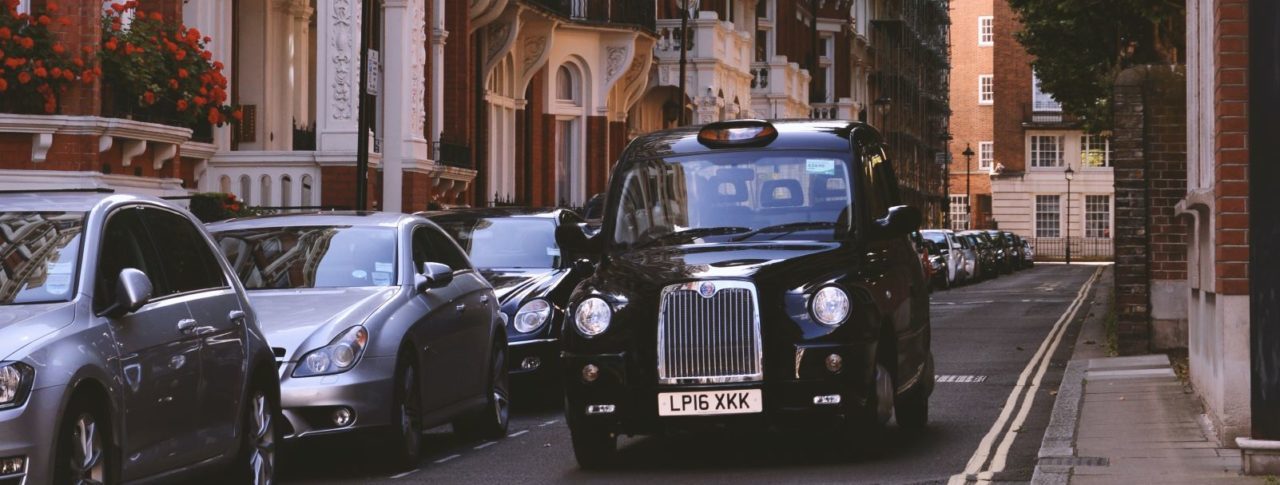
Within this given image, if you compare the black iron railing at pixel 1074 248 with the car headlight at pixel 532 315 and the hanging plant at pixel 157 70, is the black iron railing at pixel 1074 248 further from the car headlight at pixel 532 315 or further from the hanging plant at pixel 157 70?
the car headlight at pixel 532 315

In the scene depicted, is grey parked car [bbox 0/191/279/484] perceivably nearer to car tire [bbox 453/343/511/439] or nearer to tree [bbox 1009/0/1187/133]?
car tire [bbox 453/343/511/439]

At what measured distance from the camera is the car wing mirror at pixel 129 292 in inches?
306

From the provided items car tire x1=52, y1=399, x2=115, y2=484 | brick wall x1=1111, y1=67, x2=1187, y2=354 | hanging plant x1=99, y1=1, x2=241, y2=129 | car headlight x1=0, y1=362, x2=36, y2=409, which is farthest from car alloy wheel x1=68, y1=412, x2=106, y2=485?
brick wall x1=1111, y1=67, x2=1187, y2=354

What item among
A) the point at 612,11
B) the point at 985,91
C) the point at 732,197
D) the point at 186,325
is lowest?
the point at 186,325

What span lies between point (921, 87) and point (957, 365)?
86.4 meters

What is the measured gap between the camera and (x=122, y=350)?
7.87 m

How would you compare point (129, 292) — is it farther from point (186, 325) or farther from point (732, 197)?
point (732, 197)

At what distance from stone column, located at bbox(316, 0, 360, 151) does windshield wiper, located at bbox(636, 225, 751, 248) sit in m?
13.5

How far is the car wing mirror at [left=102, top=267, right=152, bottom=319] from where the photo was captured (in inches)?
306

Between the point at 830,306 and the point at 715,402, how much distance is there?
83 cm

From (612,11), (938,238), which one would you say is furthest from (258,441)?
(938,238)

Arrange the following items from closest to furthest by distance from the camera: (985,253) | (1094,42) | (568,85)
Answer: (1094,42)
(568,85)
(985,253)

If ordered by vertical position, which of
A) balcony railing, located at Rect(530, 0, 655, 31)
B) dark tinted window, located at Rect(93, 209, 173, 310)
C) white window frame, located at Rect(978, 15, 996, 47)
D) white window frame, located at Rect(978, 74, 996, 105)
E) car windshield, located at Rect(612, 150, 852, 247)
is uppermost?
white window frame, located at Rect(978, 15, 996, 47)

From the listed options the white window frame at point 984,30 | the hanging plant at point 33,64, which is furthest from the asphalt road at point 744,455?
the white window frame at point 984,30
